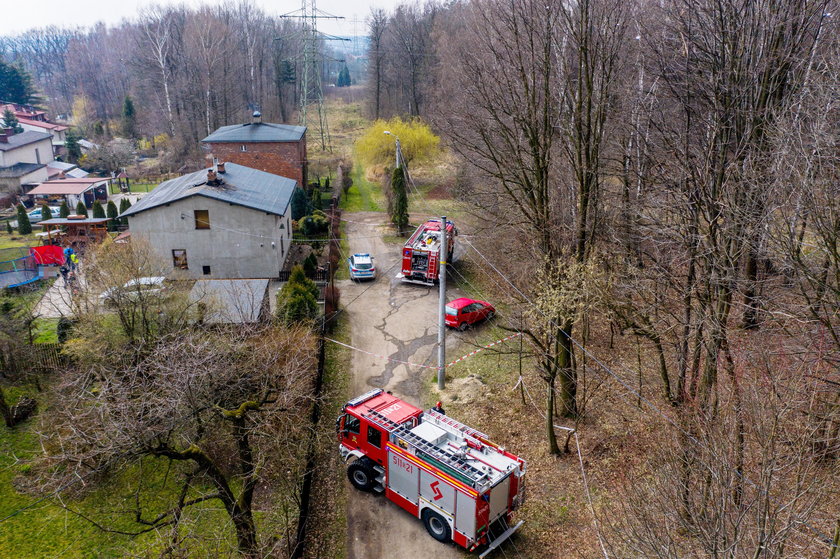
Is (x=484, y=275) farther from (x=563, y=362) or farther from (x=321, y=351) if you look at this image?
(x=563, y=362)

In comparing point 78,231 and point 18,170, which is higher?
point 18,170

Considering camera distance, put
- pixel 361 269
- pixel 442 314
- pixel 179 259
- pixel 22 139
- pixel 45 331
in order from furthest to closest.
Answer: pixel 22 139 → pixel 361 269 → pixel 179 259 → pixel 45 331 → pixel 442 314

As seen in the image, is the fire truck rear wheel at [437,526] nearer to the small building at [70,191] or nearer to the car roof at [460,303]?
the car roof at [460,303]

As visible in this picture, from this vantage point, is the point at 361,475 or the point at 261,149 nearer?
the point at 361,475

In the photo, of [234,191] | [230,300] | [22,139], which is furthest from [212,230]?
[22,139]

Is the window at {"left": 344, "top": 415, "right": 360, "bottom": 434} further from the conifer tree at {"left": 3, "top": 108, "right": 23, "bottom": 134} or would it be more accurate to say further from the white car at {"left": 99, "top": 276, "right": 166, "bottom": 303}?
the conifer tree at {"left": 3, "top": 108, "right": 23, "bottom": 134}

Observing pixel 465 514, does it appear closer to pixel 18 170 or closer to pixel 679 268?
pixel 679 268

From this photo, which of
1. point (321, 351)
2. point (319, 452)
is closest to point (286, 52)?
point (321, 351)

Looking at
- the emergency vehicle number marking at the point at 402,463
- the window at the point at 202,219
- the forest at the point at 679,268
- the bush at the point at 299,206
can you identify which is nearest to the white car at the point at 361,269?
the window at the point at 202,219
